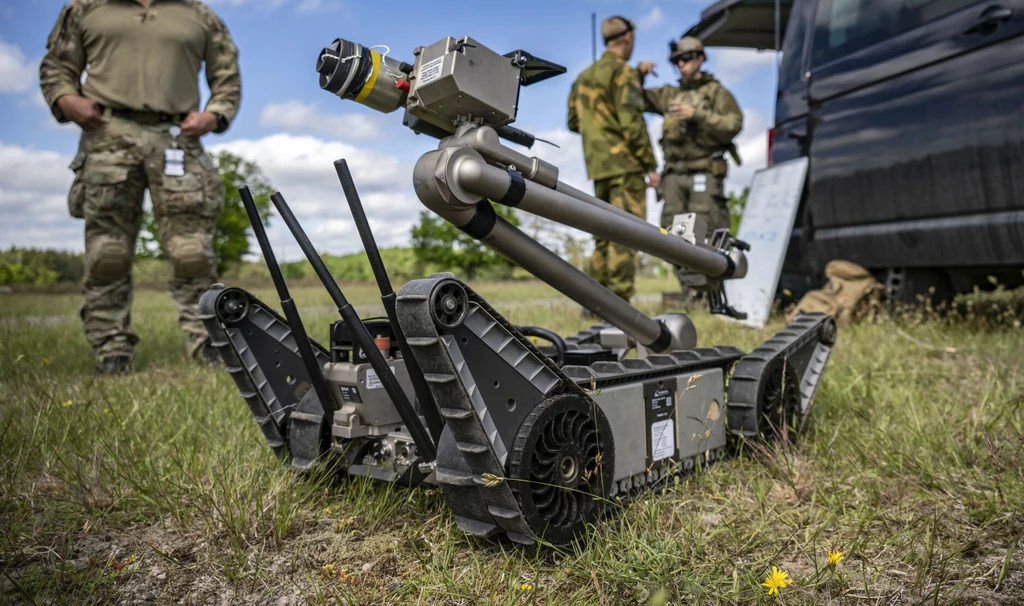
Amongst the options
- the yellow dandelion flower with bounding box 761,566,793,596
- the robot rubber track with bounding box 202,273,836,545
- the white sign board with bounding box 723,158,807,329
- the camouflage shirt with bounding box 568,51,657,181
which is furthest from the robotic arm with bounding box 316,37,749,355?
the camouflage shirt with bounding box 568,51,657,181

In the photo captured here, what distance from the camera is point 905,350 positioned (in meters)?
4.05

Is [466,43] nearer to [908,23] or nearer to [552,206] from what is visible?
[552,206]

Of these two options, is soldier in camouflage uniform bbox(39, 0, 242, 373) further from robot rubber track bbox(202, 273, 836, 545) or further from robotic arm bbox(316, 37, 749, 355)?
robotic arm bbox(316, 37, 749, 355)

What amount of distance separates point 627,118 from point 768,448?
4.01 m

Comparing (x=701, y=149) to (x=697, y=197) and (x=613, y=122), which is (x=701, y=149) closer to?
(x=697, y=197)

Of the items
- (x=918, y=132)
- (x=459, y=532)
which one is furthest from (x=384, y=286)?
(x=918, y=132)

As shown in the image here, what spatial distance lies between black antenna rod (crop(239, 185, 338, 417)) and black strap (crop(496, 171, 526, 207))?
656 mm

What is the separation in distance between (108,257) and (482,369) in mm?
3449

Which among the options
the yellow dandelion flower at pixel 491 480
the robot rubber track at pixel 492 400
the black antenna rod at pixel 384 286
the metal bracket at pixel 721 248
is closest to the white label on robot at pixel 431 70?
the black antenna rod at pixel 384 286

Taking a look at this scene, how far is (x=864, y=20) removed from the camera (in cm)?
433

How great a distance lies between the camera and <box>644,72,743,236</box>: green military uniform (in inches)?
245

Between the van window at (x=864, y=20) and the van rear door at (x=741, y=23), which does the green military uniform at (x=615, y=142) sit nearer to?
the van rear door at (x=741, y=23)

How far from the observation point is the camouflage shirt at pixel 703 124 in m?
6.17

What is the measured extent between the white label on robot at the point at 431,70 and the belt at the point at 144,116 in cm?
314
